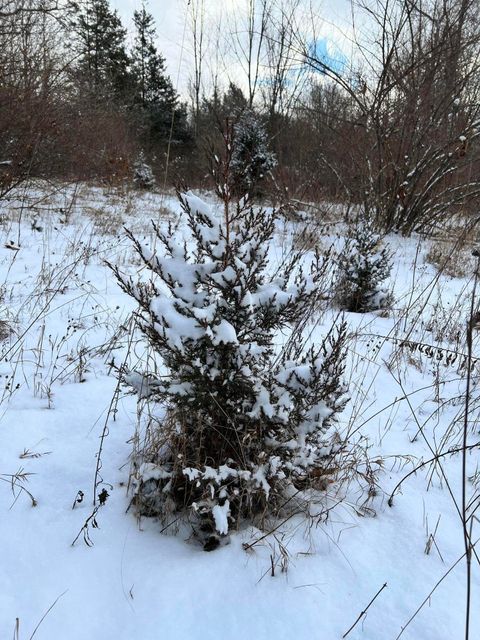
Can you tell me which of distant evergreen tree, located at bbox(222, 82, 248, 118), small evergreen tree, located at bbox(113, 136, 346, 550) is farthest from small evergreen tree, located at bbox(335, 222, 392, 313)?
distant evergreen tree, located at bbox(222, 82, 248, 118)

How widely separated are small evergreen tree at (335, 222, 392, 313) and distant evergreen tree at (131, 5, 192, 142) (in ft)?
70.5

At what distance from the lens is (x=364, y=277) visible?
3.94 m

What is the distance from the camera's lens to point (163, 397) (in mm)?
1368

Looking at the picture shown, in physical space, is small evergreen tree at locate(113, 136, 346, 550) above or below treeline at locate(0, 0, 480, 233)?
below

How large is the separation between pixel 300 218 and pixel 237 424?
22.2 ft

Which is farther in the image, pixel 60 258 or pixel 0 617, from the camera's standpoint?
pixel 60 258

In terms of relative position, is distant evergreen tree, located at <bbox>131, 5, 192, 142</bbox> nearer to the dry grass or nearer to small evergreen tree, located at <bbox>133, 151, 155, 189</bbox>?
small evergreen tree, located at <bbox>133, 151, 155, 189</bbox>

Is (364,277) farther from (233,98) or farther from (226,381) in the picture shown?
(233,98)

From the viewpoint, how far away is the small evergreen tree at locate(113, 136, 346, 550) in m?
1.21

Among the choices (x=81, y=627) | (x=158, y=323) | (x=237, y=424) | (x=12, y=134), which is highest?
(x=12, y=134)

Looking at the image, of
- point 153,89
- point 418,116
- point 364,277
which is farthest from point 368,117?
point 153,89

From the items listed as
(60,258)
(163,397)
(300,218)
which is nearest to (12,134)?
(60,258)

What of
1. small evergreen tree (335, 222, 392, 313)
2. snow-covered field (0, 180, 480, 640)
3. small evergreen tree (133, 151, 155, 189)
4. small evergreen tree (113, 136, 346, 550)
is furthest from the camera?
small evergreen tree (133, 151, 155, 189)

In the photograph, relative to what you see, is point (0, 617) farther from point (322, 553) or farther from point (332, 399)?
point (332, 399)
